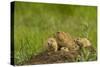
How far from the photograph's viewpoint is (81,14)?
8.93 feet

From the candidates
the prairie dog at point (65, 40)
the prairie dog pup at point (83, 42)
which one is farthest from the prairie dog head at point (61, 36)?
the prairie dog pup at point (83, 42)

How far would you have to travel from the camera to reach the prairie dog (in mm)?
2595

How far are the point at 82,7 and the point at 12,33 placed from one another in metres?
0.94

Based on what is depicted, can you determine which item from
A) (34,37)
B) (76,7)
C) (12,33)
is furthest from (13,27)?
(76,7)

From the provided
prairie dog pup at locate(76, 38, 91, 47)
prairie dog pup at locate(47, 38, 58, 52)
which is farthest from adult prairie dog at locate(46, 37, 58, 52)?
prairie dog pup at locate(76, 38, 91, 47)

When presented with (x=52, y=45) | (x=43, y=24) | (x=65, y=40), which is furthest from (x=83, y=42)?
(x=43, y=24)

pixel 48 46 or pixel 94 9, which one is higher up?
pixel 94 9

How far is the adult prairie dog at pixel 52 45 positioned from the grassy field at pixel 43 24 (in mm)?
59

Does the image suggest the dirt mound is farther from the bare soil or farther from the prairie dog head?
the prairie dog head

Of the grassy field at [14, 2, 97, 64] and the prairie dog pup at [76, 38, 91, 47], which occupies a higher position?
the grassy field at [14, 2, 97, 64]

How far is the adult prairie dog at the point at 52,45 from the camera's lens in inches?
99.9
